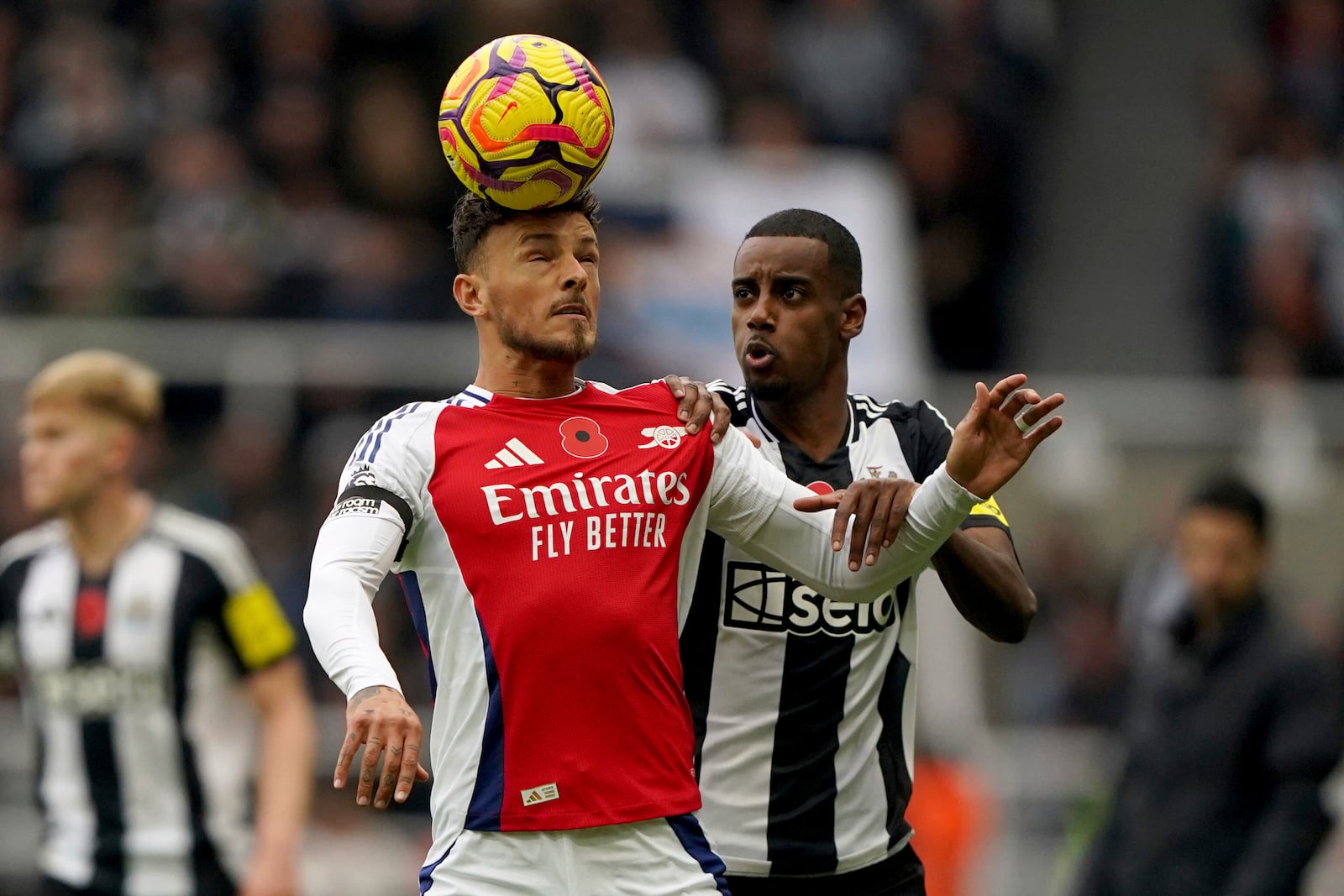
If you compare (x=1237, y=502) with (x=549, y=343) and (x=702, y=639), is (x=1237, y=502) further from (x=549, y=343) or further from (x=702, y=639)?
(x=549, y=343)

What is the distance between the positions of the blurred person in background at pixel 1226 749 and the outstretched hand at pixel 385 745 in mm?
3750

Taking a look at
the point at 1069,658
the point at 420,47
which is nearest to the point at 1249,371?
the point at 1069,658

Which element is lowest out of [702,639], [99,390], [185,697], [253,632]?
[185,697]

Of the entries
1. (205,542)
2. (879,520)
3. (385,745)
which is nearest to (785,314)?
(879,520)

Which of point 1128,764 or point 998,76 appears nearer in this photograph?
point 1128,764

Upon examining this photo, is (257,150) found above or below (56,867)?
above

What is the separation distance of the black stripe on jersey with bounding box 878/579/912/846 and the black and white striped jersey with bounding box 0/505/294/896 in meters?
2.56

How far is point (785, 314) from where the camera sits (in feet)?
16.5

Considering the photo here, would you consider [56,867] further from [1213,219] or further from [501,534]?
[1213,219]

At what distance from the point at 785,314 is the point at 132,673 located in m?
2.92

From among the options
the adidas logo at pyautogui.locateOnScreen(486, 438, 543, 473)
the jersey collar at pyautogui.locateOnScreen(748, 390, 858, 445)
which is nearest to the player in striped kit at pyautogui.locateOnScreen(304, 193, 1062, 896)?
the adidas logo at pyautogui.locateOnScreen(486, 438, 543, 473)

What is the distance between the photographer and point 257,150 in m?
13.4

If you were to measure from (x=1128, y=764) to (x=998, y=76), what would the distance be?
340 inches

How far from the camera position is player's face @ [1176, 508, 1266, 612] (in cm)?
703
